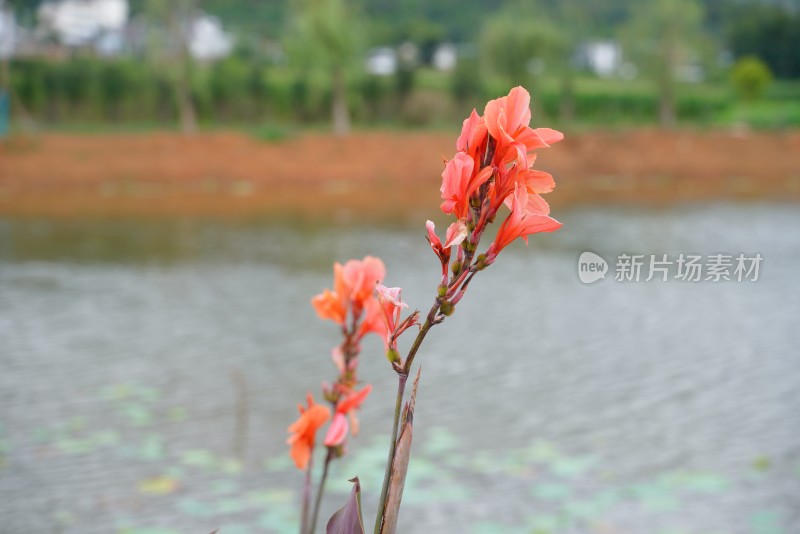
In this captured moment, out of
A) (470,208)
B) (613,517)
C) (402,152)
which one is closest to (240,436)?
(613,517)

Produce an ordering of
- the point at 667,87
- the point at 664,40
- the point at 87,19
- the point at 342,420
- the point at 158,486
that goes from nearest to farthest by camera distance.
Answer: the point at 342,420
the point at 158,486
the point at 664,40
the point at 667,87
the point at 87,19

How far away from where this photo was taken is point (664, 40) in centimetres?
2441

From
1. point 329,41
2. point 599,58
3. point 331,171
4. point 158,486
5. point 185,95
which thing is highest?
point 599,58

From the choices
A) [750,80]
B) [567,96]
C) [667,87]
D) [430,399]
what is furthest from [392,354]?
[750,80]

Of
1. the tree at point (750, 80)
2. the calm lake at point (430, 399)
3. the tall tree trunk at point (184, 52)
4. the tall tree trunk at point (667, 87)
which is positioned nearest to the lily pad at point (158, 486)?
the calm lake at point (430, 399)

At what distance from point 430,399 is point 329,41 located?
56.2 ft

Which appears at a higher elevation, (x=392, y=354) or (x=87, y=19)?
(x=87, y=19)

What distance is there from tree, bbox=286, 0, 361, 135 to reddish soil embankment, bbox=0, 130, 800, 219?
2242 mm

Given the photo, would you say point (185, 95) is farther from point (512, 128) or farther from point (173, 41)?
point (512, 128)

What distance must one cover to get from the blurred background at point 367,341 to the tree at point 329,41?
0.06 meters

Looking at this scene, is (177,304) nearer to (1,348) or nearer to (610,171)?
(1,348)

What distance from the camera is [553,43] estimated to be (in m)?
24.2

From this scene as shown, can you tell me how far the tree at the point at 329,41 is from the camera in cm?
2155

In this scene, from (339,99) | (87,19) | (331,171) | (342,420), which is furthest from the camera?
(87,19)
